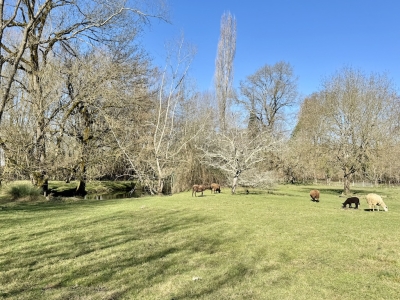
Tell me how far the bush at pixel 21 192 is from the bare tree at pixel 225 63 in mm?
22718

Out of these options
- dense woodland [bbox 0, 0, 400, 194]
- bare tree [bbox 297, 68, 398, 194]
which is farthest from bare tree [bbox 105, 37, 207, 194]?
bare tree [bbox 297, 68, 398, 194]

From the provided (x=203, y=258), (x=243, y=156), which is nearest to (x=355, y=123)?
(x=243, y=156)

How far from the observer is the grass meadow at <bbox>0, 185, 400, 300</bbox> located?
3.97m

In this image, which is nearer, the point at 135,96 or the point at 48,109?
the point at 48,109

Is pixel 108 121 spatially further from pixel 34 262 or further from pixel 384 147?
pixel 384 147

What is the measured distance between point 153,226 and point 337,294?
217 inches

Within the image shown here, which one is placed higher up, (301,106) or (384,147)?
(301,106)

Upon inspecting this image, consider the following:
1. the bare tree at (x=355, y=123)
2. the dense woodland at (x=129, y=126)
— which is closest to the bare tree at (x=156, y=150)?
the dense woodland at (x=129, y=126)

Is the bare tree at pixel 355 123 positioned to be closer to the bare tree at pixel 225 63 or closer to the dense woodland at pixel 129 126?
the dense woodland at pixel 129 126

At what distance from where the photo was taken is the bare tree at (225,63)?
36.0m

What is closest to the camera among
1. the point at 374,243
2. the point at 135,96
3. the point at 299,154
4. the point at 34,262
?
the point at 34,262

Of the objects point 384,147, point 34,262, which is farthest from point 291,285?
point 384,147

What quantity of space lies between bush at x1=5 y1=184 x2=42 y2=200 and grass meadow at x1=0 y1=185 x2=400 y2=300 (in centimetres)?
813

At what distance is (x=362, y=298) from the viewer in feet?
11.9
